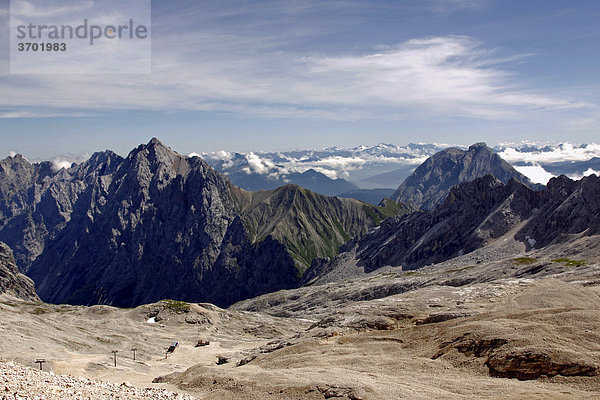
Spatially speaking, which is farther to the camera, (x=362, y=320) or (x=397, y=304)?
(x=397, y=304)

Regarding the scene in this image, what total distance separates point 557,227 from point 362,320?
6361 inches

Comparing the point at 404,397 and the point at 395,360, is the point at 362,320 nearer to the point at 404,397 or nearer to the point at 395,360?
the point at 395,360

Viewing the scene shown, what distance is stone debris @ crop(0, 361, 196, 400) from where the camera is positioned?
34.3 meters

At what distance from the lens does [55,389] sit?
36312 millimetres

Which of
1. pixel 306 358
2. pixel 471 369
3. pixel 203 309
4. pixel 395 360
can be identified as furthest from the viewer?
pixel 203 309

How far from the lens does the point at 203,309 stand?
18825 cm

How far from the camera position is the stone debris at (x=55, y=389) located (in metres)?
34.3

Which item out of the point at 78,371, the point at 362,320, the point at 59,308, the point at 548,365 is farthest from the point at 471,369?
the point at 59,308

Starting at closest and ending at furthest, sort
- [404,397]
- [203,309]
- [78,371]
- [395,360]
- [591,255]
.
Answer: [404,397] → [395,360] → [78,371] → [591,255] → [203,309]

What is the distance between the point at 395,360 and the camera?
53406mm

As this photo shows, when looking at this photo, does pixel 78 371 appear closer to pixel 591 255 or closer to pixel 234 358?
pixel 234 358

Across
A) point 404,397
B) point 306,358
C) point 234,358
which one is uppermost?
point 404,397

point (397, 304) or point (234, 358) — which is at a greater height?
point (397, 304)

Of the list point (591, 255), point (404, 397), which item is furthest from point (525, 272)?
point (404, 397)
